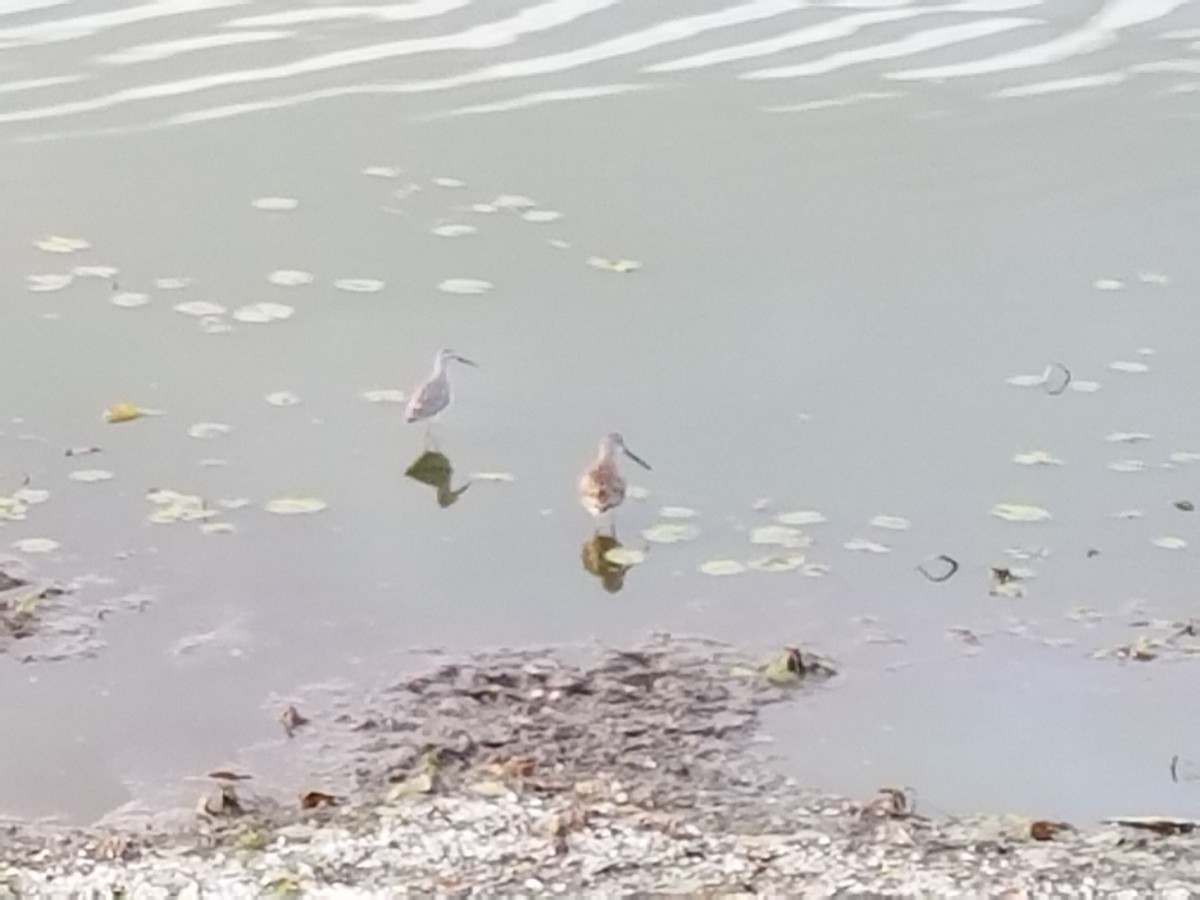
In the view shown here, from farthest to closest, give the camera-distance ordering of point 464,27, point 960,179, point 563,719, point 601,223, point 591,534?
point 464,27 < point 960,179 < point 601,223 < point 591,534 < point 563,719

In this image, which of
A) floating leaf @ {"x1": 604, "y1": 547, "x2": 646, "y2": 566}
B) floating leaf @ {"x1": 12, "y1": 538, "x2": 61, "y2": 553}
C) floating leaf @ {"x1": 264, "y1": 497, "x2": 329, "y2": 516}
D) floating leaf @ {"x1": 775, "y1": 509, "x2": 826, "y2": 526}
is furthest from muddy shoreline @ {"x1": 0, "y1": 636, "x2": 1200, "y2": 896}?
floating leaf @ {"x1": 12, "y1": 538, "x2": 61, "y2": 553}

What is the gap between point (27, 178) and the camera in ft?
34.3

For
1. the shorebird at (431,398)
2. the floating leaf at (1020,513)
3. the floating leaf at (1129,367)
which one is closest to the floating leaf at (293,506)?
the shorebird at (431,398)

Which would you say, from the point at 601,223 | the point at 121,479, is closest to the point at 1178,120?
the point at 601,223

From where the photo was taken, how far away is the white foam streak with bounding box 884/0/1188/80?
494 inches

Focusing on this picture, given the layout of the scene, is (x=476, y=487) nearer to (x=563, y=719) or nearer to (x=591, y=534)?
(x=591, y=534)

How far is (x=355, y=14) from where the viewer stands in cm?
1350

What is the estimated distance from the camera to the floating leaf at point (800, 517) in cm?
722

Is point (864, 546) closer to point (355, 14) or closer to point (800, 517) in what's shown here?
point (800, 517)

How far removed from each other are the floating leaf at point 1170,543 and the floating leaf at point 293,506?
3.15m

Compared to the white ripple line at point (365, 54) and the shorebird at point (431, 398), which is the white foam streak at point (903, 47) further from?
the shorebird at point (431, 398)

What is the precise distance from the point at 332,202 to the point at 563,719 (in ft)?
16.8

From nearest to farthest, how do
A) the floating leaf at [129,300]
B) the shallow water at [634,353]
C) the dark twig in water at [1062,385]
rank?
the shallow water at [634,353] < the dark twig in water at [1062,385] < the floating leaf at [129,300]

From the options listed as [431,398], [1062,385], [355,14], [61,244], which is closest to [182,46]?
[355,14]
